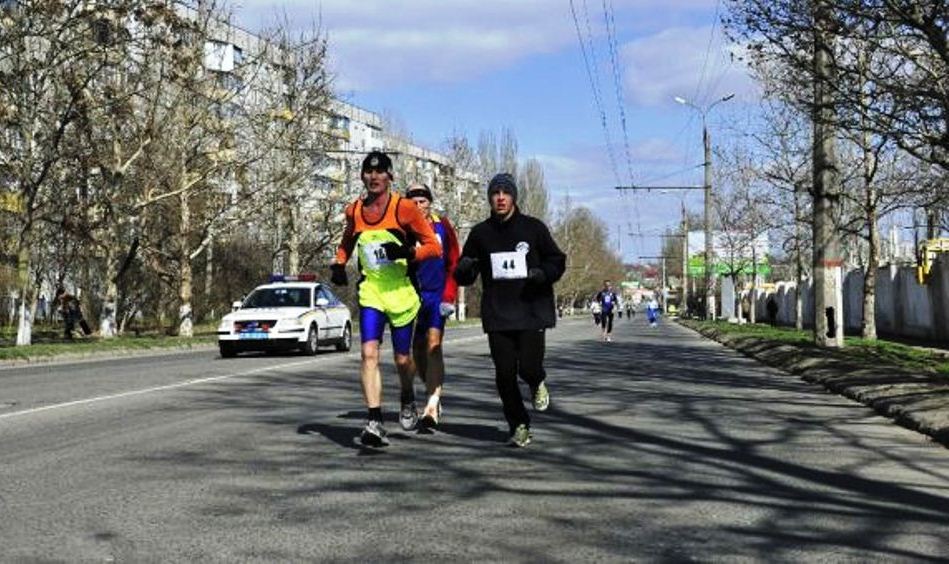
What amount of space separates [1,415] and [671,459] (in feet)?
22.2

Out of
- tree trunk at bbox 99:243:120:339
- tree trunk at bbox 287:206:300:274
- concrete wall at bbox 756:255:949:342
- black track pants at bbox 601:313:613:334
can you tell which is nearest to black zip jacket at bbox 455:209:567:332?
concrete wall at bbox 756:255:949:342

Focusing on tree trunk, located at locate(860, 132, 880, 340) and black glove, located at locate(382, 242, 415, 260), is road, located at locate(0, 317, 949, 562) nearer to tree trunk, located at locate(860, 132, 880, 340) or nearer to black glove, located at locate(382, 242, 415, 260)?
black glove, located at locate(382, 242, 415, 260)

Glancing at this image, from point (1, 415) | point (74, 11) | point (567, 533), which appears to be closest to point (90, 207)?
point (74, 11)

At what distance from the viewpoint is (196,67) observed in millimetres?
32938

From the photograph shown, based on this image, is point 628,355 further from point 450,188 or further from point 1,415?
point 450,188

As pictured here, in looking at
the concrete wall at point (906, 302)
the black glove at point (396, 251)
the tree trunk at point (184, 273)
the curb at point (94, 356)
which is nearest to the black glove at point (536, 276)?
the black glove at point (396, 251)

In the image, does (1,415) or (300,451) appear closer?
(300,451)

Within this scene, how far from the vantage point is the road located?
5.25m

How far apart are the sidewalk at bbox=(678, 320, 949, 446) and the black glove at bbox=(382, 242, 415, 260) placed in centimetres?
482

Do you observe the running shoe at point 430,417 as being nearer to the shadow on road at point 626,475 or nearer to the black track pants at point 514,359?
the shadow on road at point 626,475

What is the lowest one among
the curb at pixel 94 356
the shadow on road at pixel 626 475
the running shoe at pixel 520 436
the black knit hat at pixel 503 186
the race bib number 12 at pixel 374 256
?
the shadow on road at pixel 626 475

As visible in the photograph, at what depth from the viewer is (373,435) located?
7.81 meters

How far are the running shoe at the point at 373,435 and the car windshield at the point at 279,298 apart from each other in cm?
1463

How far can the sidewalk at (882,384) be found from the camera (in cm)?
998
